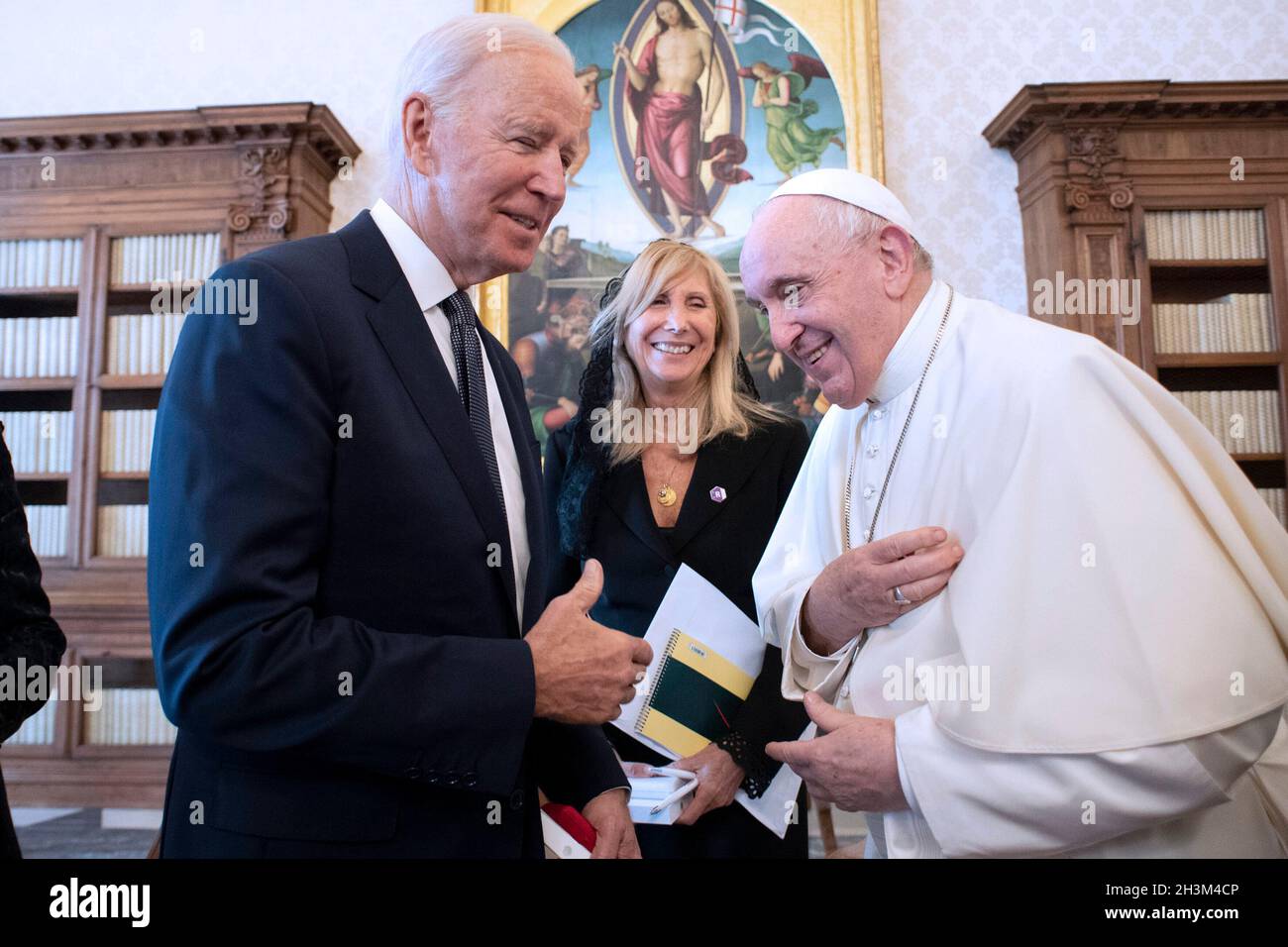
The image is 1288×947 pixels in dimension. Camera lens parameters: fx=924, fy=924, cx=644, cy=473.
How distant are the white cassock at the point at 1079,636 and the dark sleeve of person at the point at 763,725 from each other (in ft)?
1.64

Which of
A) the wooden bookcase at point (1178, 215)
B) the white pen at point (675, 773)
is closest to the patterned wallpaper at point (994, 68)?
the wooden bookcase at point (1178, 215)

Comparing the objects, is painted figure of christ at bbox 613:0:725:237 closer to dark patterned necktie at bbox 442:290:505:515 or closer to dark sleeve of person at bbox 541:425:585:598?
dark sleeve of person at bbox 541:425:585:598

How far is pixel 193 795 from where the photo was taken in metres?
1.17

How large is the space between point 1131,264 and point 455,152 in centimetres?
452

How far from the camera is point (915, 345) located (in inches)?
66.4

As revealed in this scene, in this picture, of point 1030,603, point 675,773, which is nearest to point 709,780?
point 675,773

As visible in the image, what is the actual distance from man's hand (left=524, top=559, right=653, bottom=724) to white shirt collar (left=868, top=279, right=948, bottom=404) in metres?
0.76

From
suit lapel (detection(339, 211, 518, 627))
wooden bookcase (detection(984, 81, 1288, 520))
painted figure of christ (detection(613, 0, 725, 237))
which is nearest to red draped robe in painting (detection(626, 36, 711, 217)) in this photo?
painted figure of christ (detection(613, 0, 725, 237))

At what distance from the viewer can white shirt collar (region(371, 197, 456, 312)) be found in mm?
1412

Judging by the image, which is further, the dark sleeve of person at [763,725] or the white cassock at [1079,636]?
the dark sleeve of person at [763,725]

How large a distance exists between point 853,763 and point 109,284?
5247mm

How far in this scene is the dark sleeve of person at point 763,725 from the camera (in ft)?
6.89

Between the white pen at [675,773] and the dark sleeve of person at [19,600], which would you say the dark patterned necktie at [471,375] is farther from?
the white pen at [675,773]

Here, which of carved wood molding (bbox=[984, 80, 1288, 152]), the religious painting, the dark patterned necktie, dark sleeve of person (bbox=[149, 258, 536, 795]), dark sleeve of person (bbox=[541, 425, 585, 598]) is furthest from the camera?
the religious painting
